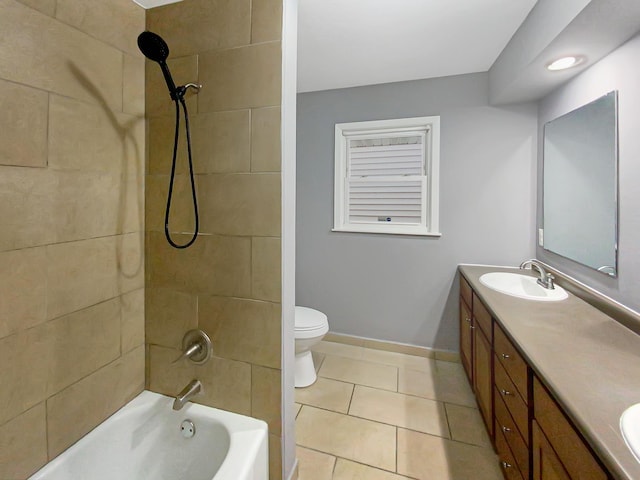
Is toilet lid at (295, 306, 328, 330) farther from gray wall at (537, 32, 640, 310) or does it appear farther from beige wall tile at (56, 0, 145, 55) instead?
beige wall tile at (56, 0, 145, 55)

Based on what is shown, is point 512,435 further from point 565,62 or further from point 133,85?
point 133,85

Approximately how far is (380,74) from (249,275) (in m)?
2.06

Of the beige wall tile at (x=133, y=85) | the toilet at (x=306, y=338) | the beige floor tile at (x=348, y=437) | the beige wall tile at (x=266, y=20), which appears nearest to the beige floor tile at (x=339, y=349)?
the toilet at (x=306, y=338)

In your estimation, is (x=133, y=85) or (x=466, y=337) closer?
(x=133, y=85)

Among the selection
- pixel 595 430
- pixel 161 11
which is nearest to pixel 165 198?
pixel 161 11

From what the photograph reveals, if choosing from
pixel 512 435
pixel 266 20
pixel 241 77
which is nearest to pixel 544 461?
pixel 512 435

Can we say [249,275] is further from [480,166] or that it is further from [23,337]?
[480,166]

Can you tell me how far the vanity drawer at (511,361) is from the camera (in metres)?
1.09

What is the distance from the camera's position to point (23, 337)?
936 mm

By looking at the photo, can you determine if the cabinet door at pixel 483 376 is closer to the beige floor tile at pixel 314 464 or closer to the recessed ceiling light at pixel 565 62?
the beige floor tile at pixel 314 464

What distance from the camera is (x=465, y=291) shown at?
85.4 inches

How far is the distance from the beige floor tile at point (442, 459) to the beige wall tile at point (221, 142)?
1.67 metres

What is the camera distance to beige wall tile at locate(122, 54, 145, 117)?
1250mm

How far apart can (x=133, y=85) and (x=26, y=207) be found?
69cm
